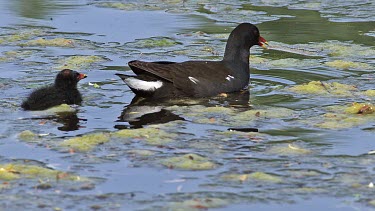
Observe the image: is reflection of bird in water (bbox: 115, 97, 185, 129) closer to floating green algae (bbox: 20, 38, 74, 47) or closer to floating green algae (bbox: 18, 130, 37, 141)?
floating green algae (bbox: 18, 130, 37, 141)

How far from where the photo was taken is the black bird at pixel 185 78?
11430 mm

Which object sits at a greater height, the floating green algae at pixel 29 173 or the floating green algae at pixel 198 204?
the floating green algae at pixel 29 173

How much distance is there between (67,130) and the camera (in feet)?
31.8

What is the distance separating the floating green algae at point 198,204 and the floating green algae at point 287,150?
152 centimetres

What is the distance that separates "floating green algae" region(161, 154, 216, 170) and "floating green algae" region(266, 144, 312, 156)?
2.26ft

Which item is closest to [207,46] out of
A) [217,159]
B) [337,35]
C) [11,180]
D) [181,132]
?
[337,35]

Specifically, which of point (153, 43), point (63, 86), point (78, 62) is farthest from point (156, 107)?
point (153, 43)

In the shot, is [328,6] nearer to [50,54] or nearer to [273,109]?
[50,54]

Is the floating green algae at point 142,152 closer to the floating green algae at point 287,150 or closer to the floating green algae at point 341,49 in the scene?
the floating green algae at point 287,150

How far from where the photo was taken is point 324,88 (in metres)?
11.6

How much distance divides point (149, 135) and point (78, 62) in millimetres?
3949

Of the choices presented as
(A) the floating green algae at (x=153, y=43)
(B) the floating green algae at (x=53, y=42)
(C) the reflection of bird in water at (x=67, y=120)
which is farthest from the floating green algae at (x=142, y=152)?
(B) the floating green algae at (x=53, y=42)

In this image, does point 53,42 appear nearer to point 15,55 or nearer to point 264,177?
point 15,55

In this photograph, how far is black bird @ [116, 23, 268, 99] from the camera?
1143 centimetres
